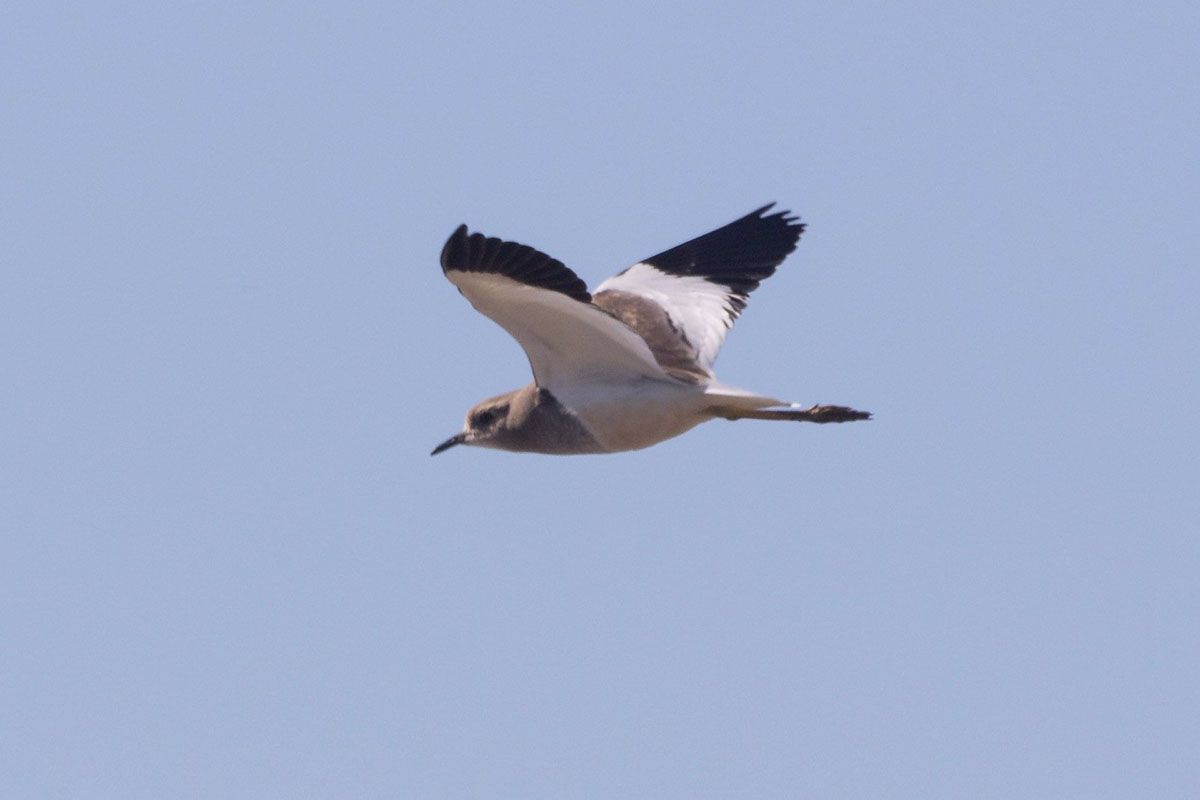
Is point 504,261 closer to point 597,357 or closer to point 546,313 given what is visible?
point 546,313

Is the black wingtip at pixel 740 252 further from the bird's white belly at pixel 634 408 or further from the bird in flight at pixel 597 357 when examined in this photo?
the bird's white belly at pixel 634 408

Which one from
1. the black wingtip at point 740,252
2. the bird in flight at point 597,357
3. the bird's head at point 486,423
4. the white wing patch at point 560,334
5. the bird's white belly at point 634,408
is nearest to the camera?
the bird in flight at point 597,357

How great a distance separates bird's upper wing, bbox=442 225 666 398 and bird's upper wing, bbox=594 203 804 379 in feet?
2.00

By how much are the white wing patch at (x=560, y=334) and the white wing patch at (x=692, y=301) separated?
101cm

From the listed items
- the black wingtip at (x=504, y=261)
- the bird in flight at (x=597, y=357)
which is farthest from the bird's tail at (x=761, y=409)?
the black wingtip at (x=504, y=261)

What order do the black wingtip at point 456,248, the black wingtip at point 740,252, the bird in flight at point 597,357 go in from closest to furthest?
the black wingtip at point 456,248 → the bird in flight at point 597,357 → the black wingtip at point 740,252

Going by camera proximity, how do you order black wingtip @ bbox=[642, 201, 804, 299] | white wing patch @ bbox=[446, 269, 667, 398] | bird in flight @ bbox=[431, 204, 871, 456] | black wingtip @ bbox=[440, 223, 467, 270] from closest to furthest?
black wingtip @ bbox=[440, 223, 467, 270], bird in flight @ bbox=[431, 204, 871, 456], white wing patch @ bbox=[446, 269, 667, 398], black wingtip @ bbox=[642, 201, 804, 299]

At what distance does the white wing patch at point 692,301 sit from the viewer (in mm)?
14828

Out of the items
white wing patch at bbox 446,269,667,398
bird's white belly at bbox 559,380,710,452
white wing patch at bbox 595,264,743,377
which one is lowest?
bird's white belly at bbox 559,380,710,452

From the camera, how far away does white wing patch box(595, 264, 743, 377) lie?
1483 cm

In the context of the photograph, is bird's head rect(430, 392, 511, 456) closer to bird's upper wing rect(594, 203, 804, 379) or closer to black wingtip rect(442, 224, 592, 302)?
bird's upper wing rect(594, 203, 804, 379)

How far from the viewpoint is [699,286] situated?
16047 millimetres

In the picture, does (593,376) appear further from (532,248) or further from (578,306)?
(532,248)

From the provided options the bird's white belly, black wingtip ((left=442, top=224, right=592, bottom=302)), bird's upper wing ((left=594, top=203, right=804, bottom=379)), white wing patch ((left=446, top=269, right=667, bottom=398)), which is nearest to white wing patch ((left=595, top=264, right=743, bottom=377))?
bird's upper wing ((left=594, top=203, right=804, bottom=379))
